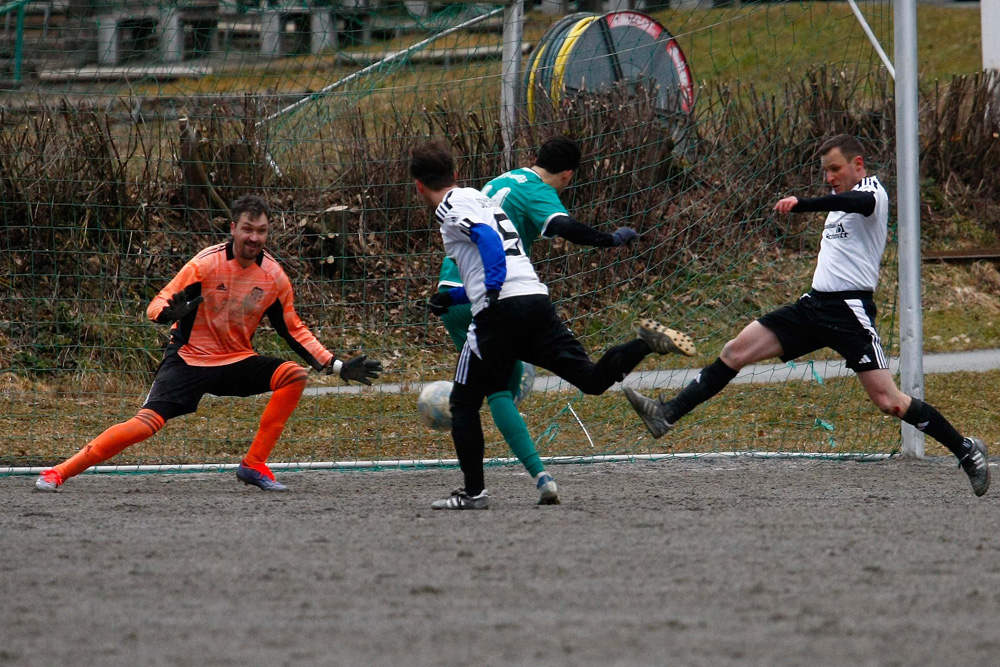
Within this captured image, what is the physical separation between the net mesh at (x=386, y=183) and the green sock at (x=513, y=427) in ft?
7.77

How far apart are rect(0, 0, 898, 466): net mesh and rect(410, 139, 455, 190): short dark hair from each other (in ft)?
9.59

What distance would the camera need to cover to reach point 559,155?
618 centimetres

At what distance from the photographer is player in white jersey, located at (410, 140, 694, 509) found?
222 inches

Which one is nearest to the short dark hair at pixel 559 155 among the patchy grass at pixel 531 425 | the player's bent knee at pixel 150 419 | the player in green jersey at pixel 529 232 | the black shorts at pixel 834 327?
the player in green jersey at pixel 529 232

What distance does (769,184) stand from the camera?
28.4 ft

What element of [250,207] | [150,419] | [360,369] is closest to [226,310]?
[250,207]

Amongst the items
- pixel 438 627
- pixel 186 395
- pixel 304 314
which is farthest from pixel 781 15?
pixel 438 627

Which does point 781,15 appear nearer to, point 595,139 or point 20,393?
point 595,139

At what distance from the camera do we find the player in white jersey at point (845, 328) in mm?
6113

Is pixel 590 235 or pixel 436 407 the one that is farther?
pixel 436 407

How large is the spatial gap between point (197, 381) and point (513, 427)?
5.82ft

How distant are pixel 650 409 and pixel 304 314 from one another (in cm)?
396

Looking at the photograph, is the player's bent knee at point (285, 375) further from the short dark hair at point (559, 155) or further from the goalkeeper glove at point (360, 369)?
the short dark hair at point (559, 155)

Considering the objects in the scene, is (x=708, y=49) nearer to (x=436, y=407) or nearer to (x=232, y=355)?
(x=436, y=407)
